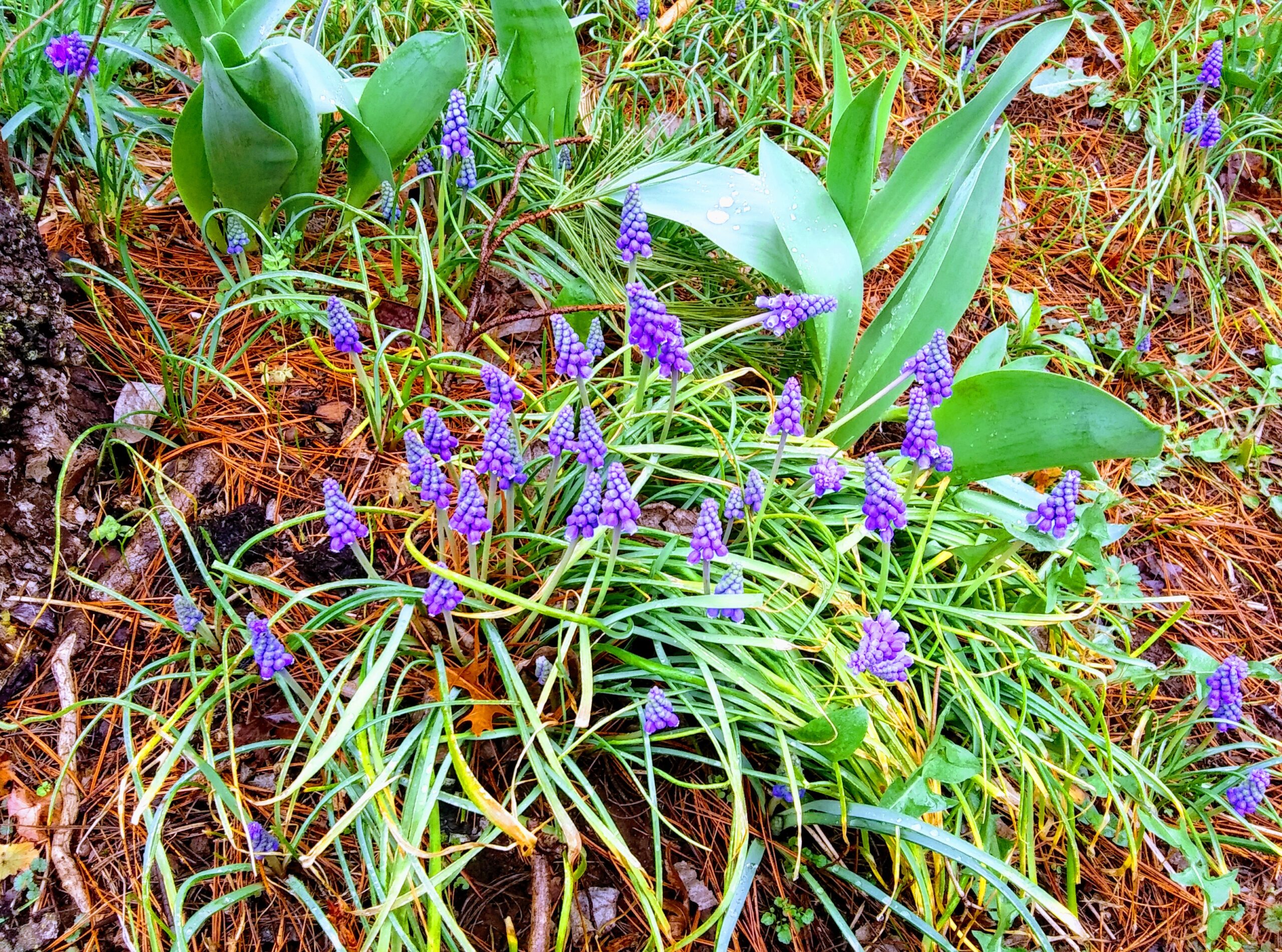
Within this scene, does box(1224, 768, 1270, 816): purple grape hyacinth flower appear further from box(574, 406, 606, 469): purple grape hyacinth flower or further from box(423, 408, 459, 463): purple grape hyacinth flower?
box(423, 408, 459, 463): purple grape hyacinth flower

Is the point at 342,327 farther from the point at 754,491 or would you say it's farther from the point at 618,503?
the point at 754,491

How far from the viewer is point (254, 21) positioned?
2.24 m

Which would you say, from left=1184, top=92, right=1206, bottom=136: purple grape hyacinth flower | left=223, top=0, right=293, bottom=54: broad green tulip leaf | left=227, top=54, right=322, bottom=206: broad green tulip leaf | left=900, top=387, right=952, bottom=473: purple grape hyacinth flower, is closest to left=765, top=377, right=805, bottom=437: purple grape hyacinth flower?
left=900, top=387, right=952, bottom=473: purple grape hyacinth flower

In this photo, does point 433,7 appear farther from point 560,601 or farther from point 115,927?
point 115,927

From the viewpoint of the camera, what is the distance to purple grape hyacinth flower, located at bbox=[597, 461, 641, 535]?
1409mm

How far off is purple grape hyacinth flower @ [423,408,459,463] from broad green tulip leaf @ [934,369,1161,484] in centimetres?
108

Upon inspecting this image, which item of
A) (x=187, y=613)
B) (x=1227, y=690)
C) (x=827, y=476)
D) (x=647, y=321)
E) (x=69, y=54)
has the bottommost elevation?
(x=1227, y=690)

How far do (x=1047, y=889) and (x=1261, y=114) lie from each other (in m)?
3.21

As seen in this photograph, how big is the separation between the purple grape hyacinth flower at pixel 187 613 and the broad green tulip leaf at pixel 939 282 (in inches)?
58.5

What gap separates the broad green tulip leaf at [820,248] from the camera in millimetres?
2271

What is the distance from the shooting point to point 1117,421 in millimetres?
1786

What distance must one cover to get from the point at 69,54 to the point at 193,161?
425 millimetres

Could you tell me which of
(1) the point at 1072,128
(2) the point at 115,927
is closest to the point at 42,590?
(2) the point at 115,927

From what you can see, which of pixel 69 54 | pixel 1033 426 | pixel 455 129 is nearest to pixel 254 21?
pixel 69 54
